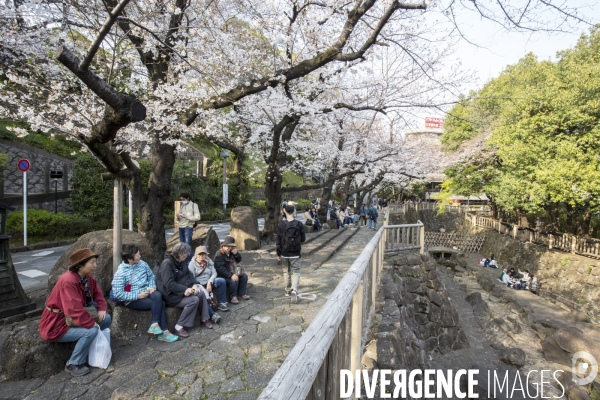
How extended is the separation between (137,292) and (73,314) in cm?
94

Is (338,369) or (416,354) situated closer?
(338,369)

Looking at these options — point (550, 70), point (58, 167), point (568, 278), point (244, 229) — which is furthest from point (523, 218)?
point (58, 167)

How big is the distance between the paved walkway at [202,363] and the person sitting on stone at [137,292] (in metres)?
0.17

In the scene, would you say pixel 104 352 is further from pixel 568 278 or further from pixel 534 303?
pixel 568 278

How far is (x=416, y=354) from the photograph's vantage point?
6000 millimetres

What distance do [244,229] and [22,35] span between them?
7.21 meters

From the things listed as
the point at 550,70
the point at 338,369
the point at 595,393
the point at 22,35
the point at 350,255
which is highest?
the point at 550,70

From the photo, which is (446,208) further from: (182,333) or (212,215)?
(182,333)

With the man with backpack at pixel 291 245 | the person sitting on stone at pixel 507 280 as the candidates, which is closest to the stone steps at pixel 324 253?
the man with backpack at pixel 291 245

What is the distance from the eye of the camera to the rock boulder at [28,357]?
3.39 m

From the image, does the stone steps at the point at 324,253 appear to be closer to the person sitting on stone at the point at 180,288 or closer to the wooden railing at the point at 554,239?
the person sitting on stone at the point at 180,288

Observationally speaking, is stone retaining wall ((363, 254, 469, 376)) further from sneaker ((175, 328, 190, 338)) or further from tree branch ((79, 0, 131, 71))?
tree branch ((79, 0, 131, 71))

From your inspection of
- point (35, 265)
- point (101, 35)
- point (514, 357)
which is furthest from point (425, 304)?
point (35, 265)

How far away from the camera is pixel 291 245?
5.94 metres
